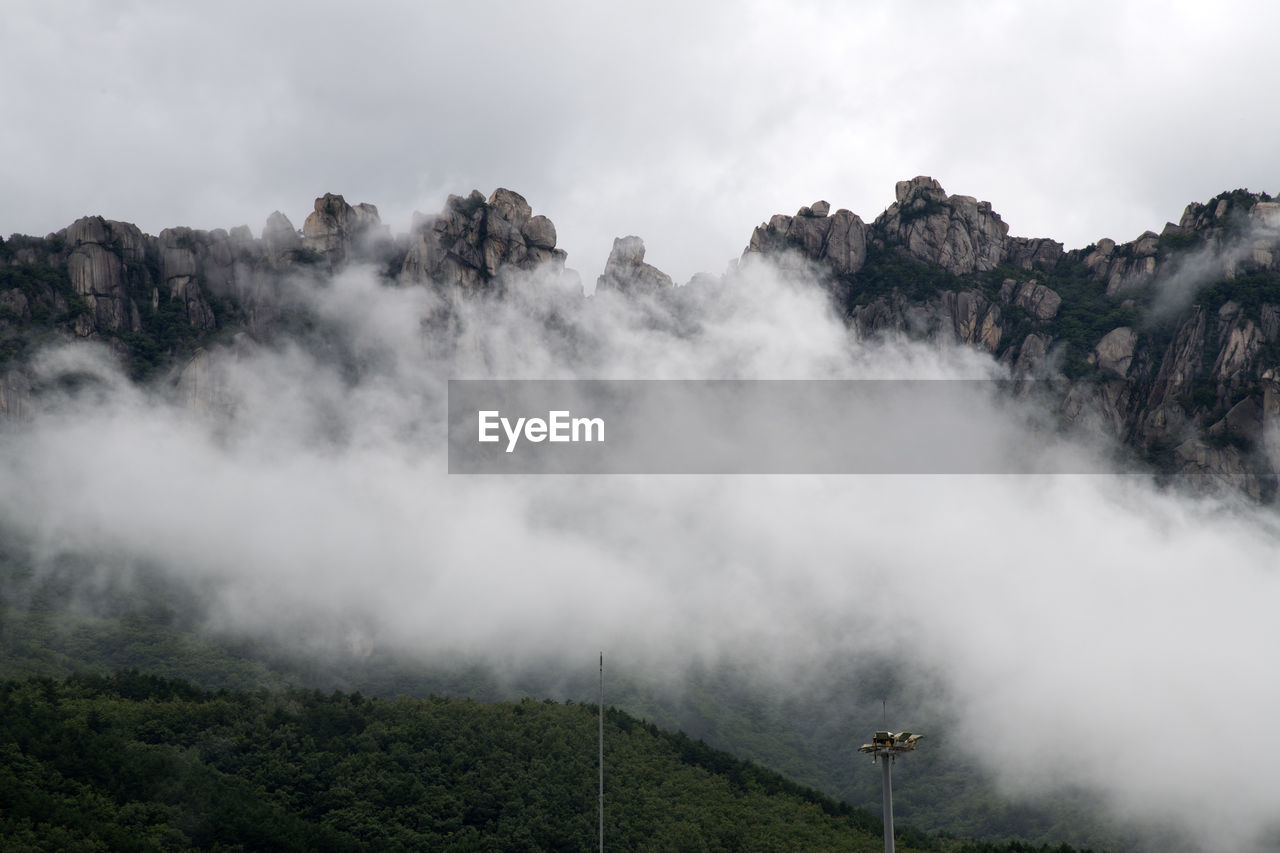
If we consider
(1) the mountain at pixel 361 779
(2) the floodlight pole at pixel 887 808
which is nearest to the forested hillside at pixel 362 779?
(1) the mountain at pixel 361 779

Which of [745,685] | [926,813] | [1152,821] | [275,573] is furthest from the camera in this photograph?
[275,573]

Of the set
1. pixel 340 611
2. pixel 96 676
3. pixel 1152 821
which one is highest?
pixel 340 611

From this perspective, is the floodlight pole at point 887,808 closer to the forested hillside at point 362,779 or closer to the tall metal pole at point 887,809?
the tall metal pole at point 887,809

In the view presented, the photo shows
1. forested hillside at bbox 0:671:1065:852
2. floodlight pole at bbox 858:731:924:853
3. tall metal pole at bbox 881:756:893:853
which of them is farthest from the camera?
forested hillside at bbox 0:671:1065:852

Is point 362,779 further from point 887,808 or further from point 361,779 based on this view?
point 887,808

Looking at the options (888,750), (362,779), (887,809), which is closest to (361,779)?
(362,779)

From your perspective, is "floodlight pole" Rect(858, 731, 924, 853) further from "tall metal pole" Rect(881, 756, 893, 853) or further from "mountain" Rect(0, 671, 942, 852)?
"mountain" Rect(0, 671, 942, 852)

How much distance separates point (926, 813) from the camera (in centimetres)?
14475

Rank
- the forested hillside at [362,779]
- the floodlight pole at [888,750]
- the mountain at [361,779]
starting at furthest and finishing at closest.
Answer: the forested hillside at [362,779]
the mountain at [361,779]
the floodlight pole at [888,750]

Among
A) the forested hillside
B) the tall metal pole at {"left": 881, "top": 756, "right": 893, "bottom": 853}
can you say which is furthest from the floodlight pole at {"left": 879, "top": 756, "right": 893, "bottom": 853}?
the forested hillside

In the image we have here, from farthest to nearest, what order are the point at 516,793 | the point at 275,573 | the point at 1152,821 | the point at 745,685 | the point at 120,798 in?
1. the point at 275,573
2. the point at 745,685
3. the point at 1152,821
4. the point at 516,793
5. the point at 120,798

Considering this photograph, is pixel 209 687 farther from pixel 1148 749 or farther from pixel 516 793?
pixel 1148 749

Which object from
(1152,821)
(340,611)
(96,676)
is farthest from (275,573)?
(1152,821)

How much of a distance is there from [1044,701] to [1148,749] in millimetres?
19300
